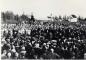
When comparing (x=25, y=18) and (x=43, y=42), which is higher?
(x=25, y=18)

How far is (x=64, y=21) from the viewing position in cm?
139

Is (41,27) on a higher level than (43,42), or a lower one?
higher

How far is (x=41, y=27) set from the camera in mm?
1395

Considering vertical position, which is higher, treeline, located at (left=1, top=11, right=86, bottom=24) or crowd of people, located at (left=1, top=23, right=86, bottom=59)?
treeline, located at (left=1, top=11, right=86, bottom=24)

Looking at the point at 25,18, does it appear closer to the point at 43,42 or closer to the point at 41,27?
the point at 41,27

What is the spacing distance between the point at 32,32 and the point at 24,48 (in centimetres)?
15

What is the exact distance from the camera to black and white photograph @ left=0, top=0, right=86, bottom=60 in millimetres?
1366

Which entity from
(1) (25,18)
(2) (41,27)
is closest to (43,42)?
(2) (41,27)

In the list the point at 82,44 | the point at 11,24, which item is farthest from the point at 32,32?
the point at 82,44

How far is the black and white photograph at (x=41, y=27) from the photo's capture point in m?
1.37

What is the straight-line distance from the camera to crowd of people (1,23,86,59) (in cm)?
136

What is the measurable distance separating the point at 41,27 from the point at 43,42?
0.13 m

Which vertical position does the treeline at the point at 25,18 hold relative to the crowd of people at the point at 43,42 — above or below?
above

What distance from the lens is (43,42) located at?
4.52 ft
